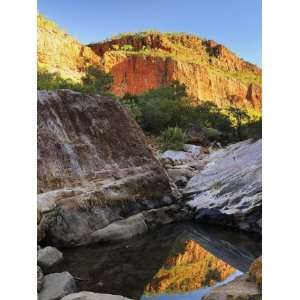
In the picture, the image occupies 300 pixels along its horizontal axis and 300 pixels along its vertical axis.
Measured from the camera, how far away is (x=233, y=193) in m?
3.68

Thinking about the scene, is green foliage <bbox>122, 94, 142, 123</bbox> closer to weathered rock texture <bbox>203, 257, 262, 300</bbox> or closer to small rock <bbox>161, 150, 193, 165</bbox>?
small rock <bbox>161, 150, 193, 165</bbox>

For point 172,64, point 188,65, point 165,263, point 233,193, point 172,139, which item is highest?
point 172,64

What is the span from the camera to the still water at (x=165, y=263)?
7.43ft

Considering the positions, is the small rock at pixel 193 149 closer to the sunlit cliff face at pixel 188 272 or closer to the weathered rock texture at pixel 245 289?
the sunlit cliff face at pixel 188 272

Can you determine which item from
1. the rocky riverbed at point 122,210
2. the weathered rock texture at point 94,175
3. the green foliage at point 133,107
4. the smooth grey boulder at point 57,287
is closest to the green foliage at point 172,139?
the green foliage at point 133,107

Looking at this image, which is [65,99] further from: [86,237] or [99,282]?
[99,282]

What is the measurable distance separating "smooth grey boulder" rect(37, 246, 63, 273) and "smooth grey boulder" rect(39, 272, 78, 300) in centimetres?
30

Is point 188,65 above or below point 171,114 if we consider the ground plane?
above

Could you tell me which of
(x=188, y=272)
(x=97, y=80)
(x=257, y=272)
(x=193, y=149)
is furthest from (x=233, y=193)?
(x=97, y=80)

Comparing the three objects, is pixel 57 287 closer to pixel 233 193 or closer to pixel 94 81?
pixel 233 193

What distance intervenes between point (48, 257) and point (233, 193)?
1709 millimetres

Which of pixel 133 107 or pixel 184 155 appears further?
pixel 133 107

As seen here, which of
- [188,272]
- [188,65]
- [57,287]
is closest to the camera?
[57,287]
